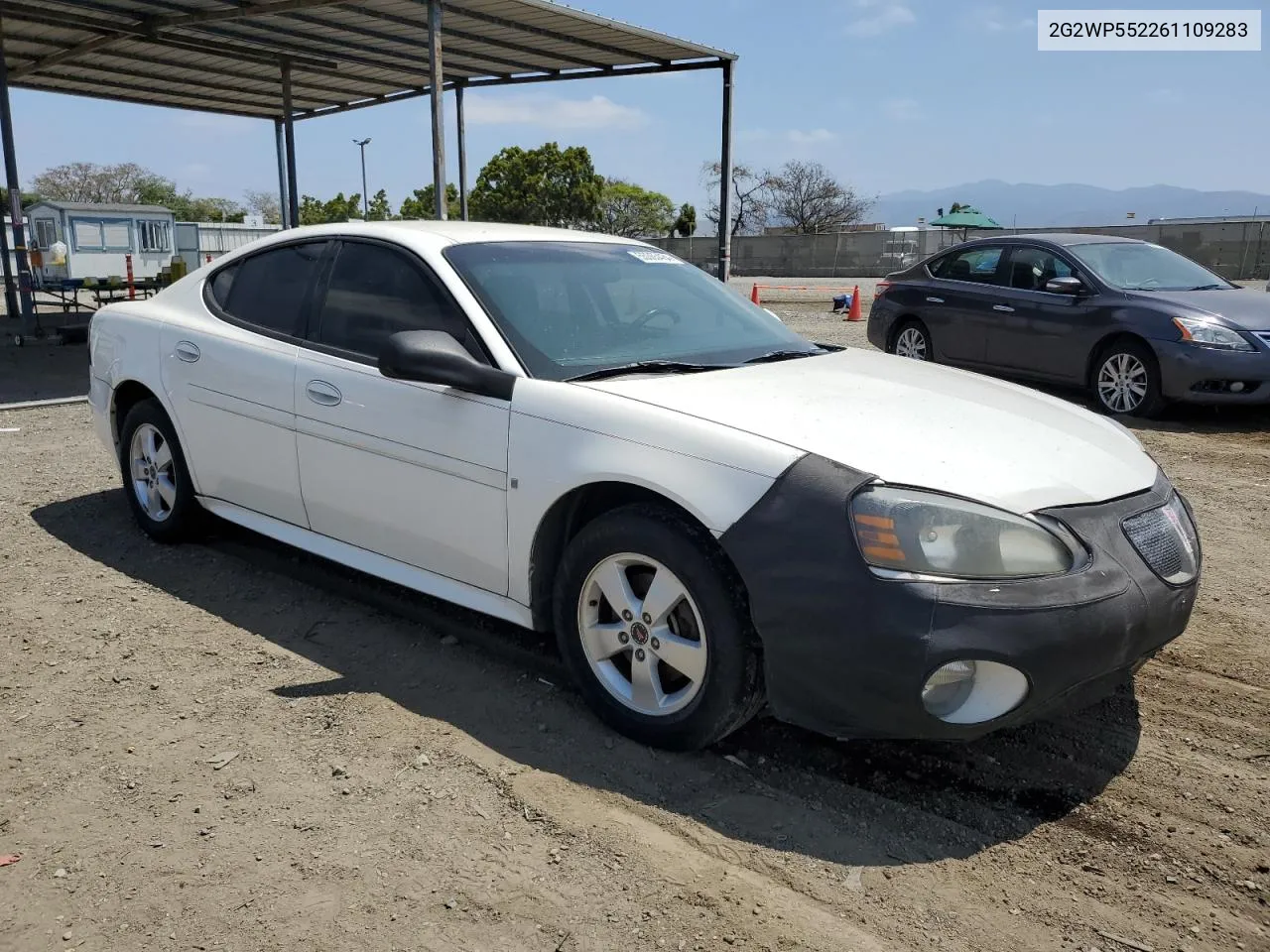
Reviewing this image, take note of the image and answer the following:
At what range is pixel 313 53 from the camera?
49.1 ft

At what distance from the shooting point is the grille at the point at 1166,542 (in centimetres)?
298

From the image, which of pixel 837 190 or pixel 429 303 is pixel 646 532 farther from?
pixel 837 190

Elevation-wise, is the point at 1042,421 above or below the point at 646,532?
above

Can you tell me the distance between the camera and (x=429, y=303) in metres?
3.87

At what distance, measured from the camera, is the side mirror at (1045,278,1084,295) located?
353 inches

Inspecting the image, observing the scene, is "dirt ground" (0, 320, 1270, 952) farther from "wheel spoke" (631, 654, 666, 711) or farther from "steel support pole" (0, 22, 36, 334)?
"steel support pole" (0, 22, 36, 334)

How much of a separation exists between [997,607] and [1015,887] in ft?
2.26

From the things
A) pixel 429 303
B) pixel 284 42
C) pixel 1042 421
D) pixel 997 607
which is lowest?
pixel 997 607

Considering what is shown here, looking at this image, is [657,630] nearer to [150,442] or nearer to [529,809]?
[529,809]

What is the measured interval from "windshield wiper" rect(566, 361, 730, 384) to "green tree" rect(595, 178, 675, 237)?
211 ft

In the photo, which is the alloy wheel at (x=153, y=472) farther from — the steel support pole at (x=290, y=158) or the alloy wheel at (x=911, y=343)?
the steel support pole at (x=290, y=158)

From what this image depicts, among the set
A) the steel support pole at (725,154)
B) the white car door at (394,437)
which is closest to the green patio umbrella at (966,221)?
the steel support pole at (725,154)

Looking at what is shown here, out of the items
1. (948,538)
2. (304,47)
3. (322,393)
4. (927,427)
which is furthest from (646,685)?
(304,47)

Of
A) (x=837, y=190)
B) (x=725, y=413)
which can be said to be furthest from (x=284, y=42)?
(x=837, y=190)
